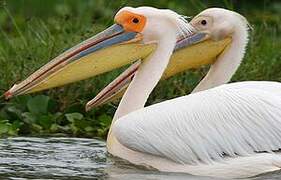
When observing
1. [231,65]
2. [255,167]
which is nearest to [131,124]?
[255,167]

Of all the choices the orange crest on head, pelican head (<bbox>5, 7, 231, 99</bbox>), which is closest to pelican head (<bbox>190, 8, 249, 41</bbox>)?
pelican head (<bbox>5, 7, 231, 99</bbox>)

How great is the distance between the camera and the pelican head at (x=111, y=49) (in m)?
8.98

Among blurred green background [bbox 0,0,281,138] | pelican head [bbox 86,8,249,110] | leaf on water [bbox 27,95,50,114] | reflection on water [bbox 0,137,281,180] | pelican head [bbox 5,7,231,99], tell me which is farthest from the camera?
leaf on water [bbox 27,95,50,114]

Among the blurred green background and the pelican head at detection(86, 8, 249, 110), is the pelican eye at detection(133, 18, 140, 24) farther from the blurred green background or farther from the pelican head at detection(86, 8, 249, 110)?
the blurred green background

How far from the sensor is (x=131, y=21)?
357 inches

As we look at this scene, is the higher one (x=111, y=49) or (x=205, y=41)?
(x=111, y=49)

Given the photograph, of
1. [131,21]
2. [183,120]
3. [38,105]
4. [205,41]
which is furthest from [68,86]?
[183,120]

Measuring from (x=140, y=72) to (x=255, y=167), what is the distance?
4.57 ft

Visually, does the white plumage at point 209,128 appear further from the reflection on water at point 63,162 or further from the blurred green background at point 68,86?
the blurred green background at point 68,86

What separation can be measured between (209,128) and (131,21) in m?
1.21

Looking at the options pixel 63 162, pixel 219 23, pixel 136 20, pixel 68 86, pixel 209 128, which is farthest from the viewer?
pixel 68 86

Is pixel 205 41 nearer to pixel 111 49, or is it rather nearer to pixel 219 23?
pixel 219 23

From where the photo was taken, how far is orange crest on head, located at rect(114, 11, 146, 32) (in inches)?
356

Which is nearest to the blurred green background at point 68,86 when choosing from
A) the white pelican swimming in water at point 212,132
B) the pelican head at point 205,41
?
the pelican head at point 205,41
